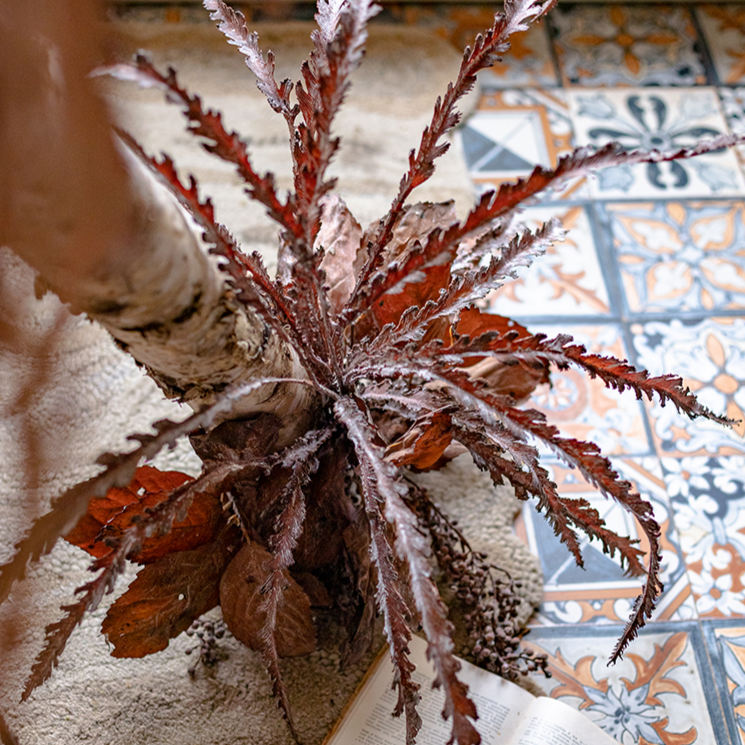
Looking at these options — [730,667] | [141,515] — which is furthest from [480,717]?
[141,515]

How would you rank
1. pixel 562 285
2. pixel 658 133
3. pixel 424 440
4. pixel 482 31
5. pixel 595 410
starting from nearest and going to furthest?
pixel 424 440 → pixel 595 410 → pixel 562 285 → pixel 658 133 → pixel 482 31

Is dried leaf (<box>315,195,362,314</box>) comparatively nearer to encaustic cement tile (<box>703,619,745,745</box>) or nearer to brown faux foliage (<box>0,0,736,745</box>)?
brown faux foliage (<box>0,0,736,745</box>)

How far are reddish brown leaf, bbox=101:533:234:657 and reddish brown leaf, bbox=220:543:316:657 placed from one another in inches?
0.8

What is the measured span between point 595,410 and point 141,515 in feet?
2.28

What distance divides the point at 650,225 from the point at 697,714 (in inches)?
29.8

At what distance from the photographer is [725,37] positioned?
1454mm

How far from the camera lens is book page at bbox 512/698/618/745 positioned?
0.74 m

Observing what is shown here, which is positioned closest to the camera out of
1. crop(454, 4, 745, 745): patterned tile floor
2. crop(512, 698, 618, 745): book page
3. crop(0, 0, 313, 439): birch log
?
crop(0, 0, 313, 439): birch log

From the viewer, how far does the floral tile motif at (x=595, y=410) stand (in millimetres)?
1014

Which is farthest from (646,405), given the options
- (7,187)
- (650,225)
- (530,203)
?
(7,187)

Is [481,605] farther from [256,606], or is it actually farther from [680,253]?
[680,253]

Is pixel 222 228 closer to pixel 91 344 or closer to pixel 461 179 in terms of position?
pixel 91 344

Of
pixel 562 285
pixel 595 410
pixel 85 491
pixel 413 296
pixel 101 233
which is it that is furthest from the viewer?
pixel 562 285

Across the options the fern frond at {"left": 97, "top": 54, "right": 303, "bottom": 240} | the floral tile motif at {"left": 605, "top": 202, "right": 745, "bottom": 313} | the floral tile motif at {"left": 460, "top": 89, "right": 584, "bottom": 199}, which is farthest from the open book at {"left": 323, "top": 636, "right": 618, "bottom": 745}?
the floral tile motif at {"left": 460, "top": 89, "right": 584, "bottom": 199}
